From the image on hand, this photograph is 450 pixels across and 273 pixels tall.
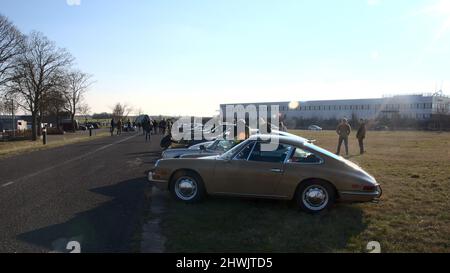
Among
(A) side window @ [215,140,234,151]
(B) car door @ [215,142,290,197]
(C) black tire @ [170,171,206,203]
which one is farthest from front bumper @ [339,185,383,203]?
(A) side window @ [215,140,234,151]

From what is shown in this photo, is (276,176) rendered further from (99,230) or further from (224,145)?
(224,145)

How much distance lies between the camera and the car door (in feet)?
22.1

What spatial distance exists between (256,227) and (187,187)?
6.20 feet

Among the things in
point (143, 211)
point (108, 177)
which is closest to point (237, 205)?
point (143, 211)

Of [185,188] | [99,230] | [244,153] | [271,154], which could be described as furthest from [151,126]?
[99,230]

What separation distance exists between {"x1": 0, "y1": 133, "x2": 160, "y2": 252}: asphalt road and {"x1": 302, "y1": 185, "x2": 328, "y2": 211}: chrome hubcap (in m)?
2.66

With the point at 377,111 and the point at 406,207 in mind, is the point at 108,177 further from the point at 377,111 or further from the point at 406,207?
the point at 377,111

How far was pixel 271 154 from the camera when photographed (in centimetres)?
702

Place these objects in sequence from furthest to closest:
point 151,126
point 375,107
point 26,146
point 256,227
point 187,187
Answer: point 375,107
point 151,126
point 26,146
point 187,187
point 256,227

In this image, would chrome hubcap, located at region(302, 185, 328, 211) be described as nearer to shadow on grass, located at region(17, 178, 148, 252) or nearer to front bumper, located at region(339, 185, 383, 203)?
front bumper, located at region(339, 185, 383, 203)

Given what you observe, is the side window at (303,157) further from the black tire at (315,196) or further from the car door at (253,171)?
the black tire at (315,196)

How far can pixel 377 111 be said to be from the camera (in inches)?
4067

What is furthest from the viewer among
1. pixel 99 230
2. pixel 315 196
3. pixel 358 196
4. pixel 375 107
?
pixel 375 107
